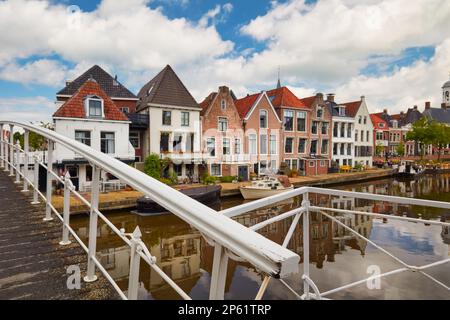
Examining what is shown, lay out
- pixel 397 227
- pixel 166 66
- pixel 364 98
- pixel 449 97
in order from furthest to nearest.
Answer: pixel 449 97, pixel 364 98, pixel 166 66, pixel 397 227

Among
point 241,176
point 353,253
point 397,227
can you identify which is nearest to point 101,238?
point 353,253

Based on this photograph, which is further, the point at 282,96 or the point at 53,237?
the point at 282,96

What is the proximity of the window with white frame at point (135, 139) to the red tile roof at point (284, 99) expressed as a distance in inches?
624

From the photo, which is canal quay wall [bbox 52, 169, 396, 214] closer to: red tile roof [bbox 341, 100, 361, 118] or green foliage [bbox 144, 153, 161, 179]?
green foliage [bbox 144, 153, 161, 179]

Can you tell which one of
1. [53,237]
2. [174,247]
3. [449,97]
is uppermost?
[449,97]

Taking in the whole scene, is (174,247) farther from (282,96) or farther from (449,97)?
(449,97)

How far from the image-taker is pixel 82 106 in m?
21.3

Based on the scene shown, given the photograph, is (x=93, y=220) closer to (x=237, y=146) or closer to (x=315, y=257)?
(x=315, y=257)

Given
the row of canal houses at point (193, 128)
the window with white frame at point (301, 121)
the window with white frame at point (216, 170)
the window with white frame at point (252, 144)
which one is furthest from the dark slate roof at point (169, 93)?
the window with white frame at point (301, 121)

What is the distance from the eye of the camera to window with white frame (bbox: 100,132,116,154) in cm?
2200

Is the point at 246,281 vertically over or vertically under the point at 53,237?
under
